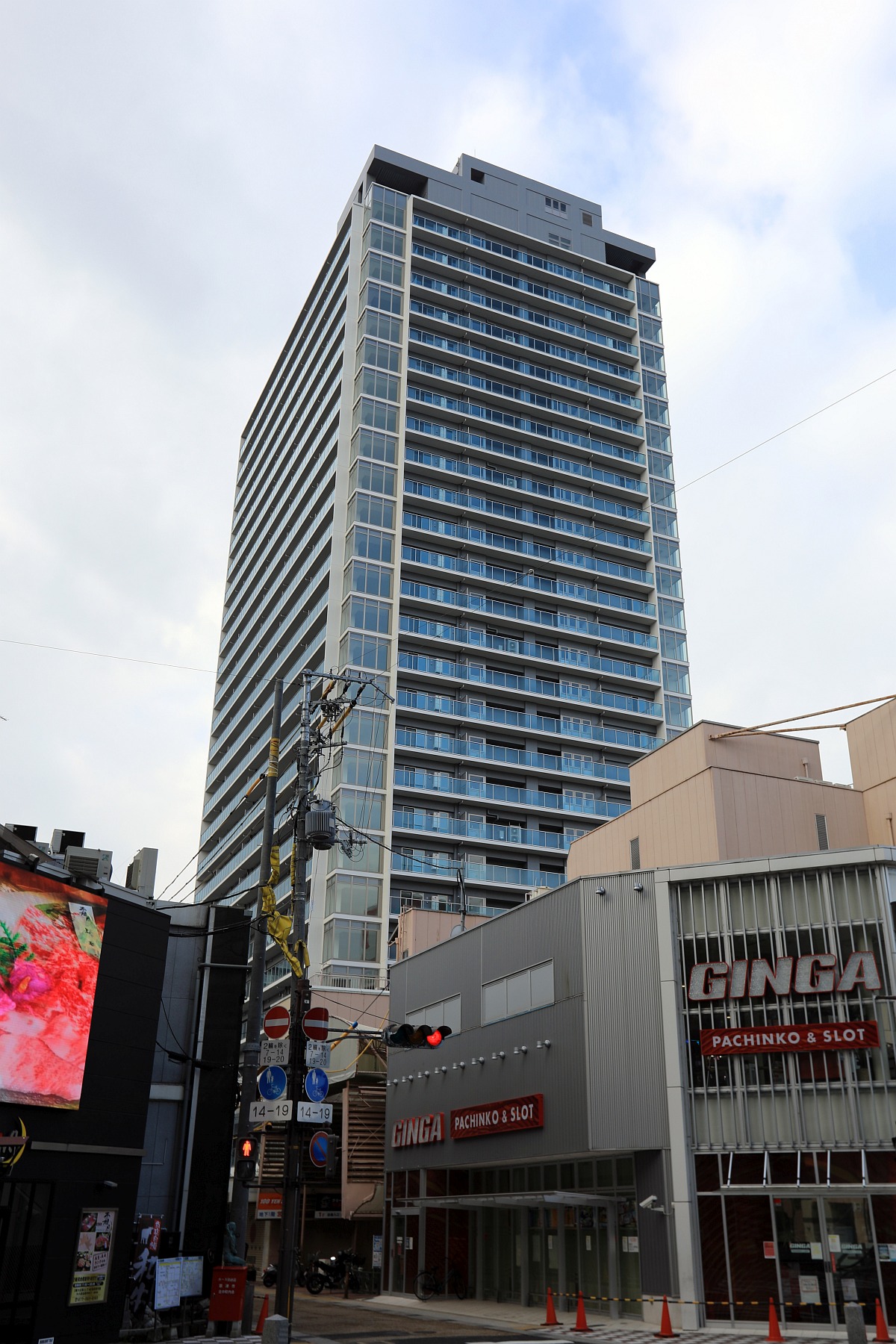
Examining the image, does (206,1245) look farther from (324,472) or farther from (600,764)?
(324,472)

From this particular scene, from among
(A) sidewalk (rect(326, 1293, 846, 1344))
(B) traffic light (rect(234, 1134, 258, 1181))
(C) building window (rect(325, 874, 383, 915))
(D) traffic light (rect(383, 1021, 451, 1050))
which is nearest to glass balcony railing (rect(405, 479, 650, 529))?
(C) building window (rect(325, 874, 383, 915))

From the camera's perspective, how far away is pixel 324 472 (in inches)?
3393

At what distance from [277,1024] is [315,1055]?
3.01ft

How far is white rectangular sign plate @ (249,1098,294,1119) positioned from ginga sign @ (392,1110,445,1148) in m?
16.1

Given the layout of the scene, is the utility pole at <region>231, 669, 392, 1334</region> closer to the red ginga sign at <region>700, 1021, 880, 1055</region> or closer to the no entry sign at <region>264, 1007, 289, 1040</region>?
the no entry sign at <region>264, 1007, 289, 1040</region>

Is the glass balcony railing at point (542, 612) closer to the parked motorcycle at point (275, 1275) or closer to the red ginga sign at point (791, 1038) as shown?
the parked motorcycle at point (275, 1275)

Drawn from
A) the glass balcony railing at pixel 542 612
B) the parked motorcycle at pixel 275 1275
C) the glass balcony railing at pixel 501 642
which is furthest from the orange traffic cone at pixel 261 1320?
the glass balcony railing at pixel 542 612

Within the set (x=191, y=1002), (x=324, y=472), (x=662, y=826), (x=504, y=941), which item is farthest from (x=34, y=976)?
(x=324, y=472)

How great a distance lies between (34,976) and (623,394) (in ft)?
271

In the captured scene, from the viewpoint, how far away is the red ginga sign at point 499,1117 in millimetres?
30203

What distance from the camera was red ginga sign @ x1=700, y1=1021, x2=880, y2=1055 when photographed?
2470 centimetres

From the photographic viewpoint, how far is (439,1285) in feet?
115

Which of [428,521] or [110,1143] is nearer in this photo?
[110,1143]

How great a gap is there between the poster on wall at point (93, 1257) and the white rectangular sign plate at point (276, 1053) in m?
4.74
